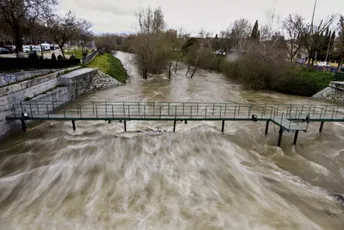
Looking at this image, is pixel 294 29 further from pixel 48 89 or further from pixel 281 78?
pixel 48 89

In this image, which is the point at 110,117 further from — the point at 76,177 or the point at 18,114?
the point at 18,114

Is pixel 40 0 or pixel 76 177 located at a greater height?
pixel 40 0

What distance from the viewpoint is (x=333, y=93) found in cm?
2248

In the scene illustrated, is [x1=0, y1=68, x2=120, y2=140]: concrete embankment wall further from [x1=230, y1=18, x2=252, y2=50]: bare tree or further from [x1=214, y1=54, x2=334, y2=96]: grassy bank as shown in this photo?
[x1=230, y1=18, x2=252, y2=50]: bare tree

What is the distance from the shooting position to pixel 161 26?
34.5 meters

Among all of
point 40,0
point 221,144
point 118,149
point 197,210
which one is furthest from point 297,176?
point 40,0

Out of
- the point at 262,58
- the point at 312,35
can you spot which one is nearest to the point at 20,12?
the point at 262,58

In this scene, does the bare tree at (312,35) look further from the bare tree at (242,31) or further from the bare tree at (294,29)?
the bare tree at (242,31)

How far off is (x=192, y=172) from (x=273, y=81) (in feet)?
67.3

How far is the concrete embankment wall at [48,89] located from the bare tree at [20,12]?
6038mm

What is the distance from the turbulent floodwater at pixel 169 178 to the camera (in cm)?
682

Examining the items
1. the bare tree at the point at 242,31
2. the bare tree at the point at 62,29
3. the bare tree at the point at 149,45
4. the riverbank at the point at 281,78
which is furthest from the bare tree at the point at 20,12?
the bare tree at the point at 242,31

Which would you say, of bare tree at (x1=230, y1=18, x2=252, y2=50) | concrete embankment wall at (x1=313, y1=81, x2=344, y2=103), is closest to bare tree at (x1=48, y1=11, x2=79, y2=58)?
concrete embankment wall at (x1=313, y1=81, x2=344, y2=103)

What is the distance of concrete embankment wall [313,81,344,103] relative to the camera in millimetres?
21819
